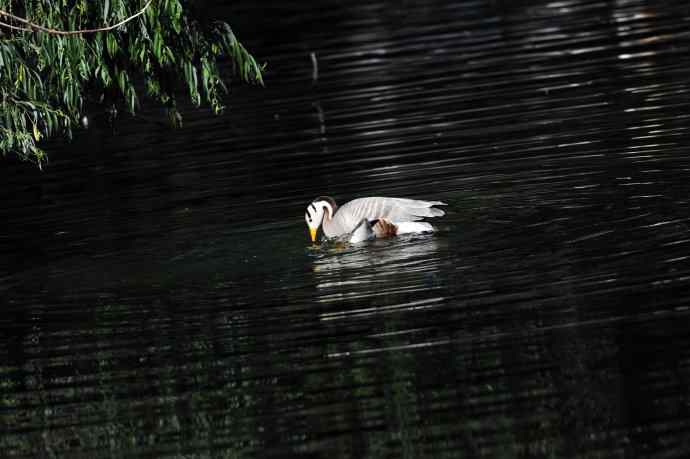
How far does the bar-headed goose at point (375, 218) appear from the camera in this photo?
14.8m

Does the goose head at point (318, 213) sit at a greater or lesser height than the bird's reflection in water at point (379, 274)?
greater

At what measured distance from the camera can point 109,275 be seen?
48.1 feet

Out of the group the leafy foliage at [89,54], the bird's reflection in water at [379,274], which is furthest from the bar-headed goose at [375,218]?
the leafy foliage at [89,54]

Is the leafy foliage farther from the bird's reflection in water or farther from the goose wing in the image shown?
the bird's reflection in water

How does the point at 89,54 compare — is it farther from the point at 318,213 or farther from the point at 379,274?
the point at 379,274

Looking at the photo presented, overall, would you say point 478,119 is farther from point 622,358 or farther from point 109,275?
point 622,358

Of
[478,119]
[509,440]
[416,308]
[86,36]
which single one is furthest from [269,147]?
[509,440]

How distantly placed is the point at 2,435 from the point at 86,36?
6973 millimetres

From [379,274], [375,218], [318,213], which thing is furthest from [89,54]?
[379,274]

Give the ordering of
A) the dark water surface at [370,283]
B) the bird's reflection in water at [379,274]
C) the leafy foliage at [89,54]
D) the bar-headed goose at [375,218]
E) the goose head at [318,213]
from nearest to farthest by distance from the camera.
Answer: the dark water surface at [370,283]
the bird's reflection in water at [379,274]
the bar-headed goose at [375,218]
the goose head at [318,213]
the leafy foliage at [89,54]

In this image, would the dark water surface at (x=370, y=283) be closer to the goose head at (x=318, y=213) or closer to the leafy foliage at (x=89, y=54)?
the goose head at (x=318, y=213)

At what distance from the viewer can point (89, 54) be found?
16.2 m

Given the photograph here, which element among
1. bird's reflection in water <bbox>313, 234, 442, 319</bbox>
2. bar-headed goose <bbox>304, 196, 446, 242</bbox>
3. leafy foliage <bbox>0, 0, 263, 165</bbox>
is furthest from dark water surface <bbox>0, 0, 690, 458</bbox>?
leafy foliage <bbox>0, 0, 263, 165</bbox>

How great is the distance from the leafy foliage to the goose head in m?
2.30
